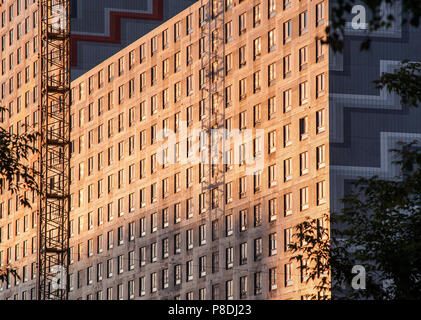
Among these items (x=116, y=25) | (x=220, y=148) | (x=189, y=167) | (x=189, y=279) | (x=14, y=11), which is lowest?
(x=189, y=279)

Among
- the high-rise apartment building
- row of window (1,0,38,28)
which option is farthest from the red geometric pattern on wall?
row of window (1,0,38,28)

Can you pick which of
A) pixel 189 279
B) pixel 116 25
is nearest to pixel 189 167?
pixel 189 279

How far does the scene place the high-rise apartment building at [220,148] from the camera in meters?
102

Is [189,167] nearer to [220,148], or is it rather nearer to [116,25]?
[220,148]

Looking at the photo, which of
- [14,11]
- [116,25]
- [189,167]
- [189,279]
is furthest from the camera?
[14,11]

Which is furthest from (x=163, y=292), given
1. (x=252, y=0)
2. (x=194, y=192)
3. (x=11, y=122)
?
(x=11, y=122)

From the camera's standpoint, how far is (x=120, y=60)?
135250mm

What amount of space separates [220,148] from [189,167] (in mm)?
6341

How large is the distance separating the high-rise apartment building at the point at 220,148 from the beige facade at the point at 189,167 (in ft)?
0.55

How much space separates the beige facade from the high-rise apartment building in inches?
6.7

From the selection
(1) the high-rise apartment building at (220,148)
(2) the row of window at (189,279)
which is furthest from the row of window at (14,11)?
(2) the row of window at (189,279)

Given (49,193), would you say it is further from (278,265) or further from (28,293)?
(278,265)

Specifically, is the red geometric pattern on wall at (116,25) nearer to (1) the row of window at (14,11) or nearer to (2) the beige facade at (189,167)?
(2) the beige facade at (189,167)

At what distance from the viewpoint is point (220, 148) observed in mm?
117250
